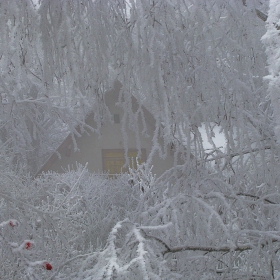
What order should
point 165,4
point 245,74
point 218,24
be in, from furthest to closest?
point 245,74 < point 218,24 < point 165,4

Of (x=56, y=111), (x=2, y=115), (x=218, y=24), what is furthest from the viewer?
(x=56, y=111)

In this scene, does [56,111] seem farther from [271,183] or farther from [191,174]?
[271,183]

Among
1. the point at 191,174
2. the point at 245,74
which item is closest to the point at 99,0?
the point at 245,74

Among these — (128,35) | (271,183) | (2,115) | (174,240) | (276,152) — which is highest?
(128,35)

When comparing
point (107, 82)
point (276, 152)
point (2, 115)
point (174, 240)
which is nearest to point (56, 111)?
point (2, 115)

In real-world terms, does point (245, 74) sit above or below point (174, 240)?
above

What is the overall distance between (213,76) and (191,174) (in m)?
0.62

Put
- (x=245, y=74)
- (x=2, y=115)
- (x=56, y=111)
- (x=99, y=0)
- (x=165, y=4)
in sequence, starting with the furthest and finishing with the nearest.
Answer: (x=56, y=111) → (x=2, y=115) → (x=245, y=74) → (x=99, y=0) → (x=165, y=4)

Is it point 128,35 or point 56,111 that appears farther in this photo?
point 56,111

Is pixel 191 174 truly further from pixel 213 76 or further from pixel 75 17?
pixel 75 17

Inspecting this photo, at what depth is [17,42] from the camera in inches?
81.7

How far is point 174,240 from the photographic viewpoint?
2.40 m

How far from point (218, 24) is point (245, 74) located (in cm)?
35

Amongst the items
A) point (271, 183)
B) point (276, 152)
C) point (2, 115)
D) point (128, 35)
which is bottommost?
point (271, 183)
